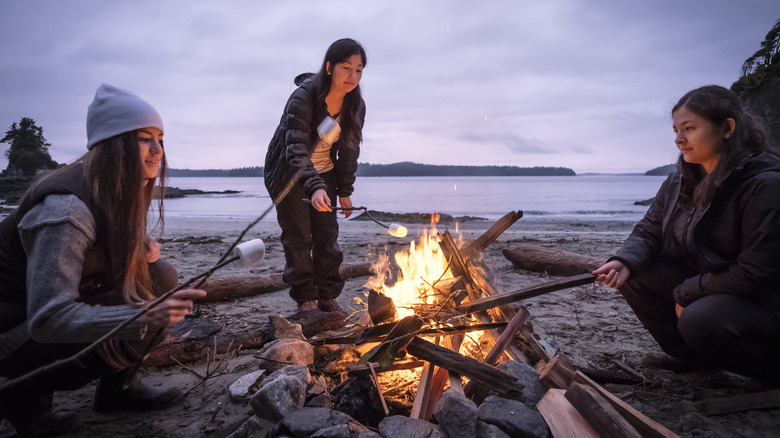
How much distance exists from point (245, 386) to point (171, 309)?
3.79ft

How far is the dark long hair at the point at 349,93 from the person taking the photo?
3.69 m

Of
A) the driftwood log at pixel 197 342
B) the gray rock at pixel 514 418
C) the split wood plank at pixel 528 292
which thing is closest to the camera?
the gray rock at pixel 514 418

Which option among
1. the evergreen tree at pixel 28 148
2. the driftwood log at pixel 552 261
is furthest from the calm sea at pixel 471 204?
the driftwood log at pixel 552 261

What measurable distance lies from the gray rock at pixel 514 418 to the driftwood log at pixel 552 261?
4.14m

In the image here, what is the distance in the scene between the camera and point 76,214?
6.29ft

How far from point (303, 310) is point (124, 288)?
2069 millimetres

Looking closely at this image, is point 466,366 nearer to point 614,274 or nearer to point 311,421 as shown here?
point 311,421

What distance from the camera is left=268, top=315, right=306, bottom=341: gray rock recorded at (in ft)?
11.4

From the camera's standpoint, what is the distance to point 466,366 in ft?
7.94

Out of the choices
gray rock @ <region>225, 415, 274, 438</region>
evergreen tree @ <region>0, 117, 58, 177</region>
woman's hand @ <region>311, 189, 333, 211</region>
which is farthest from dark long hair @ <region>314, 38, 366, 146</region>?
evergreen tree @ <region>0, 117, 58, 177</region>

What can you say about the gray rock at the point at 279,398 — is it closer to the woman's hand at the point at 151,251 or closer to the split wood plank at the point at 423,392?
the split wood plank at the point at 423,392

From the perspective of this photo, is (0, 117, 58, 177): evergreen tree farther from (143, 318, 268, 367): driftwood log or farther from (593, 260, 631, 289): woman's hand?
(593, 260, 631, 289): woman's hand

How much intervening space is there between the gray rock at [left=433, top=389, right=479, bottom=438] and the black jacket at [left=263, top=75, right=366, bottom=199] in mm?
2076

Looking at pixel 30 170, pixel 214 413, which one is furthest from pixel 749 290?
pixel 30 170
